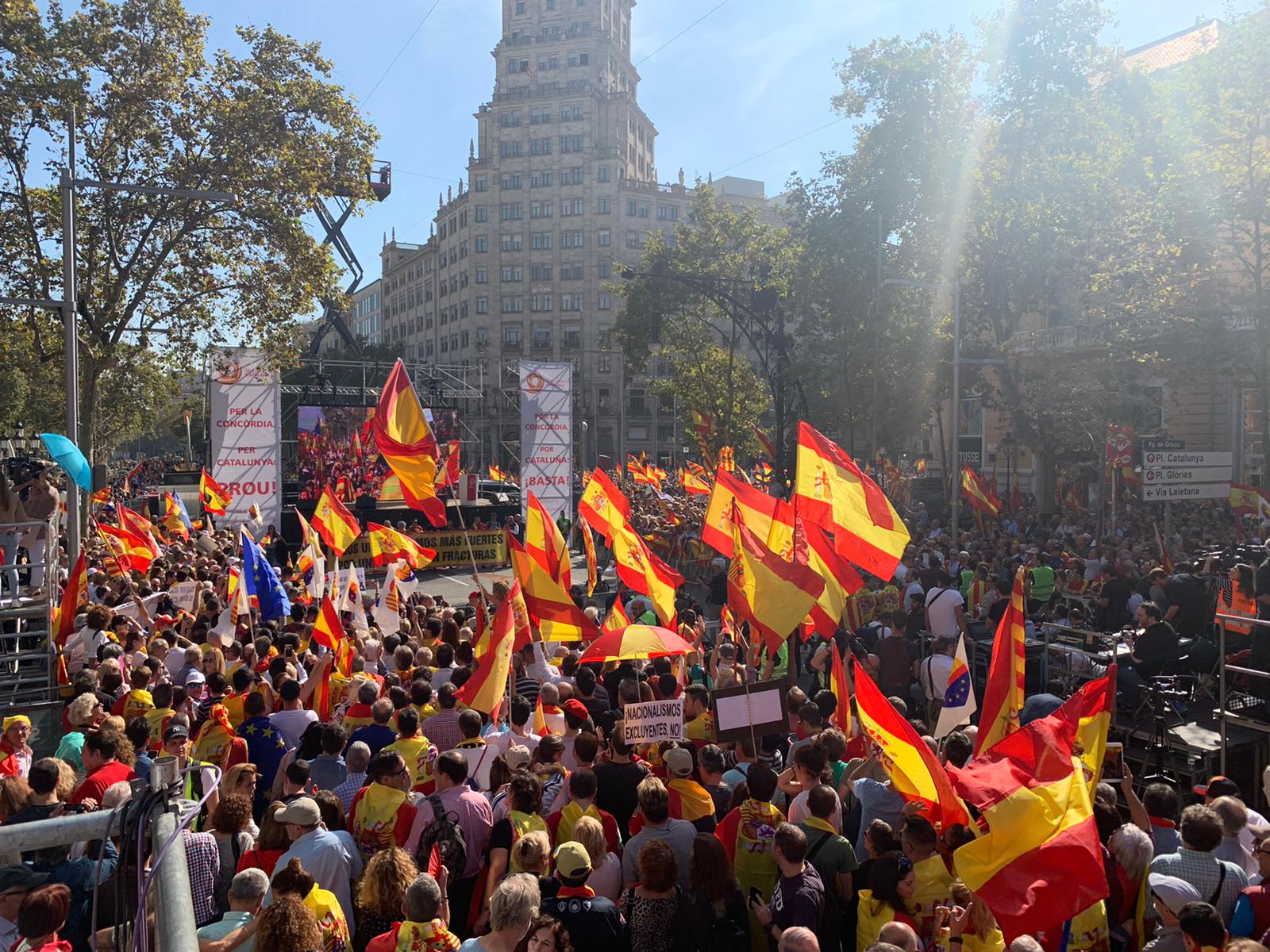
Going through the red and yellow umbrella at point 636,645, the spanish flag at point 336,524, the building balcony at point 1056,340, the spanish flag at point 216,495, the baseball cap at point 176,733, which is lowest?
the baseball cap at point 176,733

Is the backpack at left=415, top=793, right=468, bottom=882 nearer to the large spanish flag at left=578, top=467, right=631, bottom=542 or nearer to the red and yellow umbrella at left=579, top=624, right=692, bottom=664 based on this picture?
the red and yellow umbrella at left=579, top=624, right=692, bottom=664

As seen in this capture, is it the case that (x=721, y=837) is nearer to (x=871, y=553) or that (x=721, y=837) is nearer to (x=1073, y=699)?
(x=1073, y=699)

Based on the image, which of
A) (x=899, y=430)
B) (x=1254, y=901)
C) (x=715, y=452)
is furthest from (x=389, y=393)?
(x=899, y=430)

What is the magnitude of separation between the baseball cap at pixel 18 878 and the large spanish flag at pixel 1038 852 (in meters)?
3.45

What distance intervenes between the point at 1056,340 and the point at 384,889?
118ft

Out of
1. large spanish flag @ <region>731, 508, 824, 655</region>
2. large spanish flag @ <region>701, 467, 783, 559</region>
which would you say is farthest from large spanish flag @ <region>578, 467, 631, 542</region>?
large spanish flag @ <region>731, 508, 824, 655</region>

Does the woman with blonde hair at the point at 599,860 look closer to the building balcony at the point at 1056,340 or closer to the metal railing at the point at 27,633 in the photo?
the metal railing at the point at 27,633

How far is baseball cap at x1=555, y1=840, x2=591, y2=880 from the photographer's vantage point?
4.35m

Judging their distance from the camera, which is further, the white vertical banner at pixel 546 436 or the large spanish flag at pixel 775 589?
the white vertical banner at pixel 546 436

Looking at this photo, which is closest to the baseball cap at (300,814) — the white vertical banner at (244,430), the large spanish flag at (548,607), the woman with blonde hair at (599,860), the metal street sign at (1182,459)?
the woman with blonde hair at (599,860)

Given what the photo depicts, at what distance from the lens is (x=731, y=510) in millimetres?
10531

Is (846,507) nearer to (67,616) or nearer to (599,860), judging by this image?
(599,860)

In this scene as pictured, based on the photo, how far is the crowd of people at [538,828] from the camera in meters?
4.09

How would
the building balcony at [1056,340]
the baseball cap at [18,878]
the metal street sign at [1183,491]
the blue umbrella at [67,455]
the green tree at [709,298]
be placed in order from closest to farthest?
the baseball cap at [18,878]
the blue umbrella at [67,455]
the metal street sign at [1183,491]
the building balcony at [1056,340]
the green tree at [709,298]
